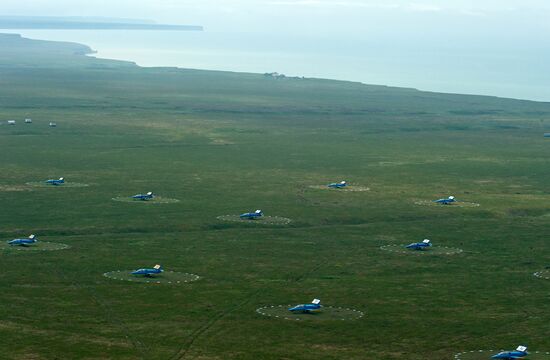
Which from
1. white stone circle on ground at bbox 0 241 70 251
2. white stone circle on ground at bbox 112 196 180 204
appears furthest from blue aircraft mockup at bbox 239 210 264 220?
white stone circle on ground at bbox 0 241 70 251

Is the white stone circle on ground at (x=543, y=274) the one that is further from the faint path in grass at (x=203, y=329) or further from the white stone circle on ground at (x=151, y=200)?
the white stone circle on ground at (x=151, y=200)

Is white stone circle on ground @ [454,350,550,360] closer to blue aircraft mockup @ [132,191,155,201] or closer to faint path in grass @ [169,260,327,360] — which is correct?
faint path in grass @ [169,260,327,360]

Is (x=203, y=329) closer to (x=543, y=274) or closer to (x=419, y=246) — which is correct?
(x=543, y=274)

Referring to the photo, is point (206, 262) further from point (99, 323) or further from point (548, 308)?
point (548, 308)

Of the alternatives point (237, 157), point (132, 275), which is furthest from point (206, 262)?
point (237, 157)

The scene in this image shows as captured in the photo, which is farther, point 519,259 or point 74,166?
point 74,166

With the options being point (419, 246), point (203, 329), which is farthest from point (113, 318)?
point (419, 246)
